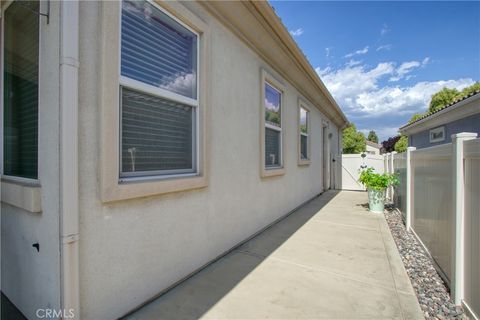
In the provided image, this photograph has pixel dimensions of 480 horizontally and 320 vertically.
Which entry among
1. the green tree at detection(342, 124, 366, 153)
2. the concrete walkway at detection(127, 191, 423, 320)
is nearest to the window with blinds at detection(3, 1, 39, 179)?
the concrete walkway at detection(127, 191, 423, 320)

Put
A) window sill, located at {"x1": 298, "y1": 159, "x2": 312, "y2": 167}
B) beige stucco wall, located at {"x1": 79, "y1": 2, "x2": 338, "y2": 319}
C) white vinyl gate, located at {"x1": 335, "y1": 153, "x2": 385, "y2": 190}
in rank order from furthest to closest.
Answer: white vinyl gate, located at {"x1": 335, "y1": 153, "x2": 385, "y2": 190} → window sill, located at {"x1": 298, "y1": 159, "x2": 312, "y2": 167} → beige stucco wall, located at {"x1": 79, "y1": 2, "x2": 338, "y2": 319}

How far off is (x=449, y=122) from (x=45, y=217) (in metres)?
10.5

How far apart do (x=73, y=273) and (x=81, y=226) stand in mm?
324

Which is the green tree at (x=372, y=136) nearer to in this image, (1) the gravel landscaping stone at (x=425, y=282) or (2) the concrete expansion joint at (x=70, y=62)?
(1) the gravel landscaping stone at (x=425, y=282)

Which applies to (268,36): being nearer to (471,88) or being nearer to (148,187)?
(148,187)

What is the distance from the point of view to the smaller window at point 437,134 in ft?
28.6

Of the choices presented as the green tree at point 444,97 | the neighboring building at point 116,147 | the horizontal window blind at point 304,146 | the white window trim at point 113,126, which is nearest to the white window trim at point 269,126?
the neighboring building at point 116,147

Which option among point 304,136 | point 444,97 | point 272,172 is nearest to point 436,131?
point 304,136

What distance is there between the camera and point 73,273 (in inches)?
69.1

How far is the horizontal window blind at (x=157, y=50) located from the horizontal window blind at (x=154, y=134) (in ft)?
0.69

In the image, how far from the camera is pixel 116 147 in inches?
79.8

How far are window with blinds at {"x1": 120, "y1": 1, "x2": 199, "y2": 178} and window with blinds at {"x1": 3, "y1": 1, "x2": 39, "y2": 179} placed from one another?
0.71m

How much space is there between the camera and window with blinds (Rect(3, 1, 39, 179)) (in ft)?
6.96

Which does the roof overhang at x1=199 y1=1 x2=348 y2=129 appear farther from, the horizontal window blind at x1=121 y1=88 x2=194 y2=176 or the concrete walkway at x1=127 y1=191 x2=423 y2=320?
the concrete walkway at x1=127 y1=191 x2=423 y2=320
